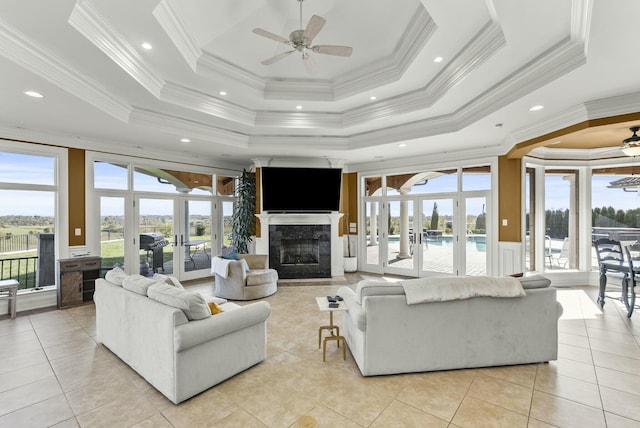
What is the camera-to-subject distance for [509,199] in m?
5.91

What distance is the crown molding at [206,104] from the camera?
13.3ft

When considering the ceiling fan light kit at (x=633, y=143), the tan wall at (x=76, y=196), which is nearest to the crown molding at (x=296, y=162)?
the tan wall at (x=76, y=196)

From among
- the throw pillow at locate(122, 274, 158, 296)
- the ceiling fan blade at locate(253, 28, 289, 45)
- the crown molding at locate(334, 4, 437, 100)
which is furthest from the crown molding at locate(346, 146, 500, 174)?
the throw pillow at locate(122, 274, 158, 296)

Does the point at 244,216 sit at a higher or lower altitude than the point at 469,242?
higher

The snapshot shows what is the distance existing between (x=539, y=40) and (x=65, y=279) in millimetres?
6733

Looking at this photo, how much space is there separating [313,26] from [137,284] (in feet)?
9.01

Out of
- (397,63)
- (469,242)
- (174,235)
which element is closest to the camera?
(397,63)

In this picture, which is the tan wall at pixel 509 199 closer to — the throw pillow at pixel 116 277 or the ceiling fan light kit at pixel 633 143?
the ceiling fan light kit at pixel 633 143

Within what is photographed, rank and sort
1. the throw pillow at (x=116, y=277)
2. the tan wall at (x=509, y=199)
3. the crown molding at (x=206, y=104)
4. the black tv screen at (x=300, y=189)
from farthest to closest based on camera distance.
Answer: the black tv screen at (x=300, y=189)
the tan wall at (x=509, y=199)
the crown molding at (x=206, y=104)
the throw pillow at (x=116, y=277)

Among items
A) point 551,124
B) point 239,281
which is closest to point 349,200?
point 239,281

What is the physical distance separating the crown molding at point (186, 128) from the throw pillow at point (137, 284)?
99.9 inches

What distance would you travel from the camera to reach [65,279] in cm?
483

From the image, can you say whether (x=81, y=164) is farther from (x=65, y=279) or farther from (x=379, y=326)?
(x=379, y=326)

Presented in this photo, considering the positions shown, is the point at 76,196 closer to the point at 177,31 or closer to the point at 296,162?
the point at 177,31
